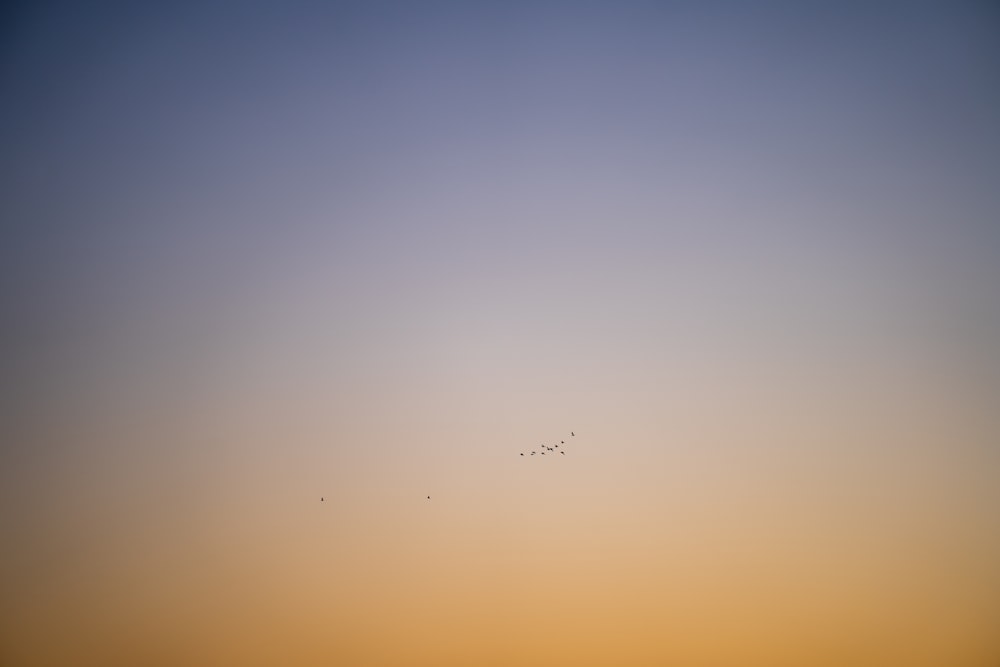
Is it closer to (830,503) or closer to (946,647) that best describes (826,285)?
(830,503)

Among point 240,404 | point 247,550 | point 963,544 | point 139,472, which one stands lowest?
point 963,544

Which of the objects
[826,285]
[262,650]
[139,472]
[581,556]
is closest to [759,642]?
[581,556]

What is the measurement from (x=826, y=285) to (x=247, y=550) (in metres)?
5.25

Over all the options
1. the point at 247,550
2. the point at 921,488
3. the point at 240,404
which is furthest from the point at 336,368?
the point at 921,488

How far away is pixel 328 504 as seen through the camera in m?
4.77

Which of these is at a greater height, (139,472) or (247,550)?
(139,472)

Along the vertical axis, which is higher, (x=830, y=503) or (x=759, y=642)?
(x=830, y=503)

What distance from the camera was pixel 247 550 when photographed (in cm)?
472

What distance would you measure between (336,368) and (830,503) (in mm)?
4197

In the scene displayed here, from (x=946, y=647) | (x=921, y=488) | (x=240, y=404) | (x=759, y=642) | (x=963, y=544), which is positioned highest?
(x=240, y=404)

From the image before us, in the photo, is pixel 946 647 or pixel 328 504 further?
pixel 328 504

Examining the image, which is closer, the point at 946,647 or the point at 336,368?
the point at 946,647

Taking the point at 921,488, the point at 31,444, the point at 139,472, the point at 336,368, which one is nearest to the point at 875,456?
the point at 921,488

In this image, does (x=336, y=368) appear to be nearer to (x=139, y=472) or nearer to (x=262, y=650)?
(x=139, y=472)
